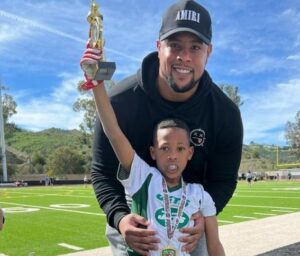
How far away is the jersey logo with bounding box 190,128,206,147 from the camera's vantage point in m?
2.71

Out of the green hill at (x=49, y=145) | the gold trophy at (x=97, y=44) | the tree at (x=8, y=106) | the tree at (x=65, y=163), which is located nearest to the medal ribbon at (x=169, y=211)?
the gold trophy at (x=97, y=44)

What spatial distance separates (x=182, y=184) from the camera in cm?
256

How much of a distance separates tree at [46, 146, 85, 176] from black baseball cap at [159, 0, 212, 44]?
60926 millimetres

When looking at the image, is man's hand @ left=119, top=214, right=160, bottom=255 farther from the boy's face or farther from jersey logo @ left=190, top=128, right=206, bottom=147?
jersey logo @ left=190, top=128, right=206, bottom=147

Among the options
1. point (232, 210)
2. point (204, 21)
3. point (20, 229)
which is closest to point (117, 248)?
point (204, 21)

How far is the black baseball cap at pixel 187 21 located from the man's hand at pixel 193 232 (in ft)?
3.22

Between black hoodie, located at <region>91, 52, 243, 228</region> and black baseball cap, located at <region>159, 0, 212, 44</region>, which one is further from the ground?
black baseball cap, located at <region>159, 0, 212, 44</region>

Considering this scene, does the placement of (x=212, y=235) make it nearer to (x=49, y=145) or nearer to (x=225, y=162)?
(x=225, y=162)

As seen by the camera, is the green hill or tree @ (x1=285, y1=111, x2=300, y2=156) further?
the green hill

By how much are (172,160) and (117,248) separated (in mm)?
703

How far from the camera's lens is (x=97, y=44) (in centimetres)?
217

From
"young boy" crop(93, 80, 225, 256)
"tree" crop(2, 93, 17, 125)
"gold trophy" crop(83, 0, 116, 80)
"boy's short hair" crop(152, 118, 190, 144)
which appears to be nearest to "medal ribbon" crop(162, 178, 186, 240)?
"young boy" crop(93, 80, 225, 256)

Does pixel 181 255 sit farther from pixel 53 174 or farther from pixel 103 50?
pixel 53 174

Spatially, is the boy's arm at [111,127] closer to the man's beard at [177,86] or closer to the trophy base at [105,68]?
the trophy base at [105,68]
